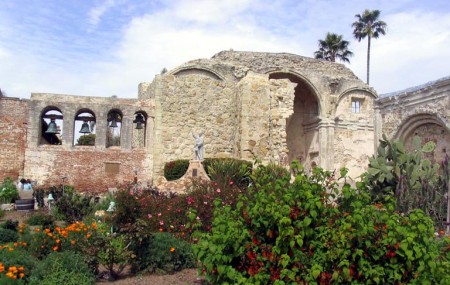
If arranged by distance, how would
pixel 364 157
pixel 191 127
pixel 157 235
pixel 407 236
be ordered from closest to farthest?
1. pixel 407 236
2. pixel 157 235
3. pixel 191 127
4. pixel 364 157

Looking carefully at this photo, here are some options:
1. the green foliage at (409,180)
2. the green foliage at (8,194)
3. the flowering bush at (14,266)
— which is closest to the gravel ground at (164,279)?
the flowering bush at (14,266)

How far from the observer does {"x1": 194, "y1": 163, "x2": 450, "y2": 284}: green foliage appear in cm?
428

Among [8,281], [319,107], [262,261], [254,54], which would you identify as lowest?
[8,281]

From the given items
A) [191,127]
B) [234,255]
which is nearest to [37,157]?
[191,127]

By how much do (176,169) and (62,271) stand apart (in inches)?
541

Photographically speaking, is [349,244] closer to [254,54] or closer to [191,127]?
[191,127]

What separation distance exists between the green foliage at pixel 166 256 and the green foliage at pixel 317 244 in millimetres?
2523

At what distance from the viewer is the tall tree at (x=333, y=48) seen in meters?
39.7

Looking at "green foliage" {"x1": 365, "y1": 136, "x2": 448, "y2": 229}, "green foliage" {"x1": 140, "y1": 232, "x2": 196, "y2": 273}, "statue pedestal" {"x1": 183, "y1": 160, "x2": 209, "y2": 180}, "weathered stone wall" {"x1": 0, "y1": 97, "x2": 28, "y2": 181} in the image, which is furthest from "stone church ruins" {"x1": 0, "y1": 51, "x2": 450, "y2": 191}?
"green foliage" {"x1": 140, "y1": 232, "x2": 196, "y2": 273}

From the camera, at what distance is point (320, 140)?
25.9 metres

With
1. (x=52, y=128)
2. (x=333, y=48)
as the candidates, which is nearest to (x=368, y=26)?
(x=333, y=48)

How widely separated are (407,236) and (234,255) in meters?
1.58

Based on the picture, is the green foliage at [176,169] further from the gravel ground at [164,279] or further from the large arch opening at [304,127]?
the gravel ground at [164,279]

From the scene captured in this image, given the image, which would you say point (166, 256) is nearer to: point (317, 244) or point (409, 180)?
point (317, 244)
